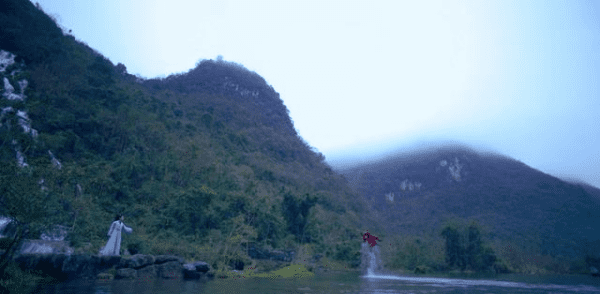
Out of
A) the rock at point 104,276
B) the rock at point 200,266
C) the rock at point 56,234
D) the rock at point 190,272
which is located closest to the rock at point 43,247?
the rock at point 56,234

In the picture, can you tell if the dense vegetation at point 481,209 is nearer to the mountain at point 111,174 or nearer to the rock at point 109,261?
the mountain at point 111,174

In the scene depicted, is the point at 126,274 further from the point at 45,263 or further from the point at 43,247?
the point at 43,247

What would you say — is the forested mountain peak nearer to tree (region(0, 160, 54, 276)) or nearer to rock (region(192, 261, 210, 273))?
rock (region(192, 261, 210, 273))

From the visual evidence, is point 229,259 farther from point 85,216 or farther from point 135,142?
point 135,142

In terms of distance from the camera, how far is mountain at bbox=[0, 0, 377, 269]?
665 inches

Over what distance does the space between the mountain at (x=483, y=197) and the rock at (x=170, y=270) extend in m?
51.2

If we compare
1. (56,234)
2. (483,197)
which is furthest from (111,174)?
(483,197)

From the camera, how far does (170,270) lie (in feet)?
51.8

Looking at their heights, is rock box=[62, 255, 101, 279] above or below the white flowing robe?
below

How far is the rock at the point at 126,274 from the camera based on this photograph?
45.4ft

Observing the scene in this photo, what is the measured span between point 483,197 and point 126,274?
255 ft

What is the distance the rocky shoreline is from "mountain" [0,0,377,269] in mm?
1472

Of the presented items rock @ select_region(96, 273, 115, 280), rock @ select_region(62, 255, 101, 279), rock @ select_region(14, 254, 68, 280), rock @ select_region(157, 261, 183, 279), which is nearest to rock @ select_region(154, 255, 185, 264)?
rock @ select_region(157, 261, 183, 279)

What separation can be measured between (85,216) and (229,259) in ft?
26.0
